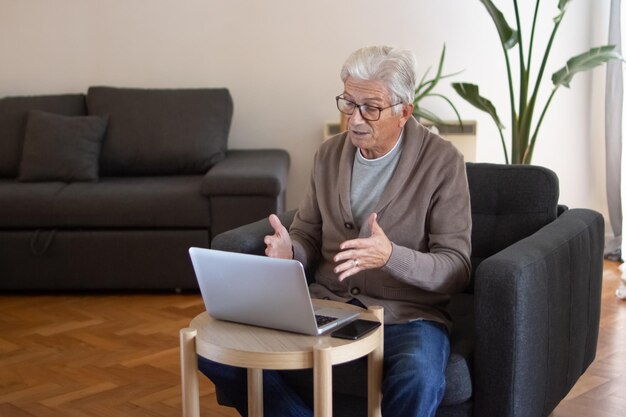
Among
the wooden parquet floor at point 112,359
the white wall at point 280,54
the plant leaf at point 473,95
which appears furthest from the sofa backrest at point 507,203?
the white wall at point 280,54

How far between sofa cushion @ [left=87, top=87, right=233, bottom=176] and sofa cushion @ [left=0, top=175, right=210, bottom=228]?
0.46 meters

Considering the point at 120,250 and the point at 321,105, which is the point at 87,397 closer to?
the point at 120,250

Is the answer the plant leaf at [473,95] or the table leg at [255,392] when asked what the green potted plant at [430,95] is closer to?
the plant leaf at [473,95]

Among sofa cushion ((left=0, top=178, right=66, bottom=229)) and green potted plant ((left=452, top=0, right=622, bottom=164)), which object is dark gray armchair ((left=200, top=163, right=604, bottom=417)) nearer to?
green potted plant ((left=452, top=0, right=622, bottom=164))

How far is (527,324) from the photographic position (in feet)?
7.13

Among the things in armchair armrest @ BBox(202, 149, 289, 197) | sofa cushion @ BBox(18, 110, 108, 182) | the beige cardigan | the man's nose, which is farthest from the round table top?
sofa cushion @ BBox(18, 110, 108, 182)

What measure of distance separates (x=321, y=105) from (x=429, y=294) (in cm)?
289

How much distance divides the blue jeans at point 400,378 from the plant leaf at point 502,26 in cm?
213

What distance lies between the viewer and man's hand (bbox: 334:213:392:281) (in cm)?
211

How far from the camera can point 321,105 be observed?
5.14 m

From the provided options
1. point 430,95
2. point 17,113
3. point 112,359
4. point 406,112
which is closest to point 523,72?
point 430,95

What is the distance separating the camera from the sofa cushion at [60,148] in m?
4.57

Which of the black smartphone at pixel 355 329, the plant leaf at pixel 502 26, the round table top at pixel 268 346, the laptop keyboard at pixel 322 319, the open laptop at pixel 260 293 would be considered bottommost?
the round table top at pixel 268 346

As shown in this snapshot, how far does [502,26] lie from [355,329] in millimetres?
2430
